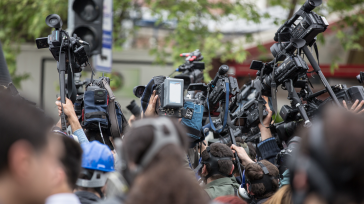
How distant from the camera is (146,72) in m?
12.9

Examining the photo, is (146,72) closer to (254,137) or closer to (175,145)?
(254,137)

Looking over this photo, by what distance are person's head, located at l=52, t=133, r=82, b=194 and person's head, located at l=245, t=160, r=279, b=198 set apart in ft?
5.45

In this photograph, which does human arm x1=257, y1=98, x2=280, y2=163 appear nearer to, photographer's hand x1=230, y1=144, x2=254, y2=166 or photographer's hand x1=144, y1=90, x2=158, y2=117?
photographer's hand x1=230, y1=144, x2=254, y2=166

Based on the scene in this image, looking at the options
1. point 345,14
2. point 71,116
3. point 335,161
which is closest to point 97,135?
point 71,116

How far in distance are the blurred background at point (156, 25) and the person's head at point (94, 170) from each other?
165 inches

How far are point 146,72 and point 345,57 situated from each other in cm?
623

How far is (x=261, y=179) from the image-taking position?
3.16 metres

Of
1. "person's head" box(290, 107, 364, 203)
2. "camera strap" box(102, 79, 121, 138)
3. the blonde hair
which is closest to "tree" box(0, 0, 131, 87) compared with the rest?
"camera strap" box(102, 79, 121, 138)

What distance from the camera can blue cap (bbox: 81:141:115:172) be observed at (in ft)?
7.18

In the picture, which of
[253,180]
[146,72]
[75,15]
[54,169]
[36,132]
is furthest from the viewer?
[146,72]

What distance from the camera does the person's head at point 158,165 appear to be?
132 cm

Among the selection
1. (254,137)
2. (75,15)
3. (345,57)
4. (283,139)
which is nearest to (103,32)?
(75,15)

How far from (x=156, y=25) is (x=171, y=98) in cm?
640

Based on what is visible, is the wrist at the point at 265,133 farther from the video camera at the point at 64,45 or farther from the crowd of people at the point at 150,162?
the crowd of people at the point at 150,162
